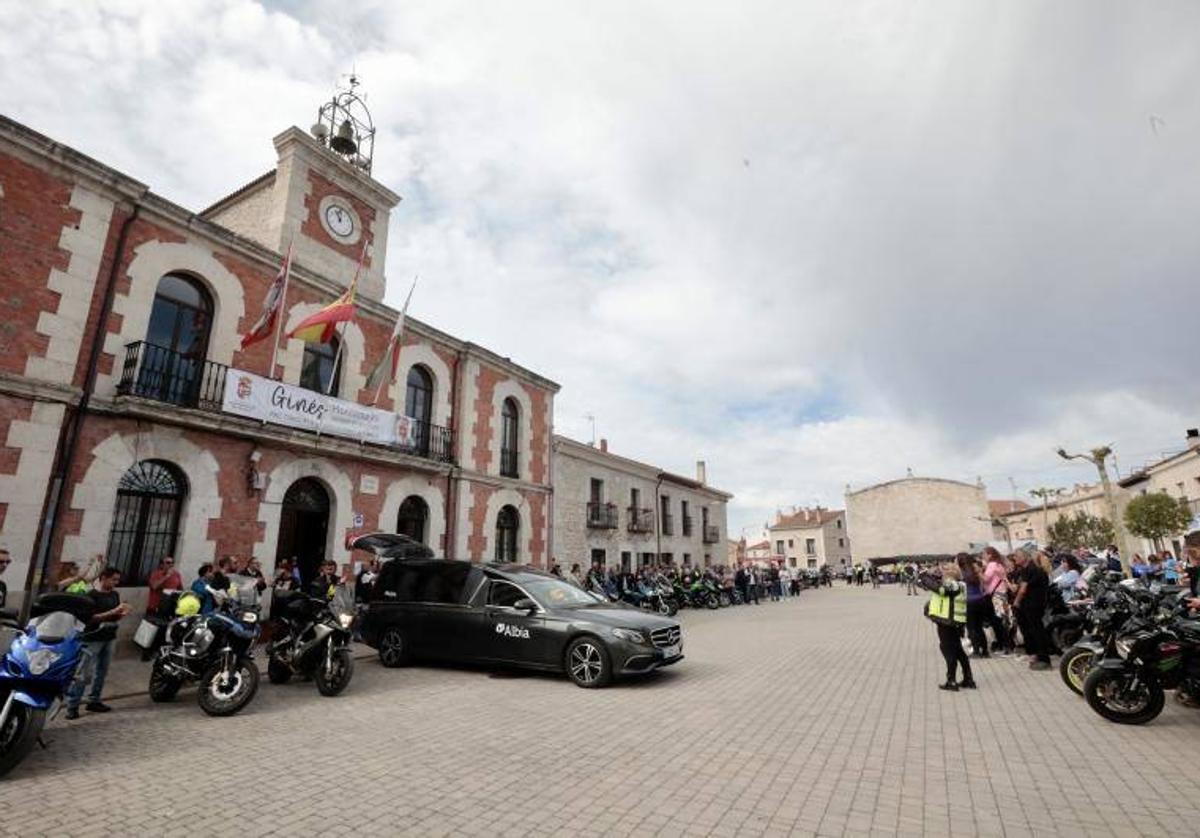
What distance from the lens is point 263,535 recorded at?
38.1ft

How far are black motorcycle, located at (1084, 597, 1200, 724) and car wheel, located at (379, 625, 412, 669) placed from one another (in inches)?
336

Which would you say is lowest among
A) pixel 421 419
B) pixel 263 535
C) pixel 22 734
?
pixel 22 734

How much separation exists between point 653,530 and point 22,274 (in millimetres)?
23043

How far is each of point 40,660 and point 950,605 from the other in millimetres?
9103

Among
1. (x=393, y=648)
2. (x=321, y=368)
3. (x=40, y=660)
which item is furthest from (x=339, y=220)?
(x=40, y=660)

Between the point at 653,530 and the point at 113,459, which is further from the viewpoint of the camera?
the point at 653,530

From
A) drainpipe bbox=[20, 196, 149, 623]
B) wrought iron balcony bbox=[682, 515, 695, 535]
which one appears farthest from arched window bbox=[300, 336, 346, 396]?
wrought iron balcony bbox=[682, 515, 695, 535]

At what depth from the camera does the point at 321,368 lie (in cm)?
1373

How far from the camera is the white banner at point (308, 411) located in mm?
11172

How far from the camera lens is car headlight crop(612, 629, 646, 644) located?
25.6ft

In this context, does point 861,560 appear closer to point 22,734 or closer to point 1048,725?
point 1048,725

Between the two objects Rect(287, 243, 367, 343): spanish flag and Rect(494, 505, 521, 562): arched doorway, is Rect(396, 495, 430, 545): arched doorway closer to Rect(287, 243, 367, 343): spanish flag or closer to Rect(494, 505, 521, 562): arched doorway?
Rect(494, 505, 521, 562): arched doorway

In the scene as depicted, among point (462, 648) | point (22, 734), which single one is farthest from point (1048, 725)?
point (22, 734)

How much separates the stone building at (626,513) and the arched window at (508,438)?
7.42 ft
